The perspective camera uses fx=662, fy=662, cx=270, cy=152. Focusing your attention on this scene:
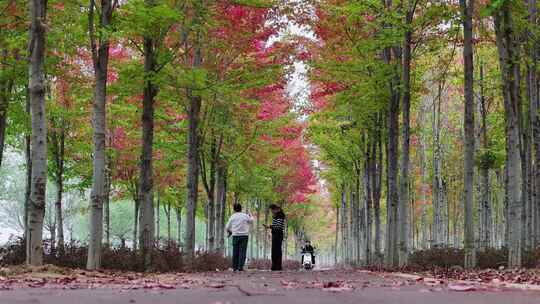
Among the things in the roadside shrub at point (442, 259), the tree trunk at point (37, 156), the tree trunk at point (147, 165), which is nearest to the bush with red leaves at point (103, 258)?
the tree trunk at point (147, 165)

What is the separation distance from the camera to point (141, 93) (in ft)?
59.1

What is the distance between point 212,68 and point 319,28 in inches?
136

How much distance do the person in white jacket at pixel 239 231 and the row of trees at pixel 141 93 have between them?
1.28 metres

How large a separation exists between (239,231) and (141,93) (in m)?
4.59

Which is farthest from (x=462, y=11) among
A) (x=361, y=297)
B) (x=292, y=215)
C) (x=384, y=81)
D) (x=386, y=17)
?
(x=292, y=215)

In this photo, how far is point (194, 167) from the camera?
18.3m

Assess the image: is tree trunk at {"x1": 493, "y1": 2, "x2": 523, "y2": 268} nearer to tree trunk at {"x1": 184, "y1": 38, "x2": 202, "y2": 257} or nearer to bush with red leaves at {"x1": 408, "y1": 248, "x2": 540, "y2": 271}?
bush with red leaves at {"x1": 408, "y1": 248, "x2": 540, "y2": 271}

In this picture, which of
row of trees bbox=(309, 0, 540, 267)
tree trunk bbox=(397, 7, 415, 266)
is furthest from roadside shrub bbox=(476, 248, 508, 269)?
tree trunk bbox=(397, 7, 415, 266)

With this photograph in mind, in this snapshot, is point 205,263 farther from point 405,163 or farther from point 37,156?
point 37,156

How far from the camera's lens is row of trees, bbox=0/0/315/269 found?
12734 mm

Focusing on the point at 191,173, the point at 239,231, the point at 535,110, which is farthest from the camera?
the point at 191,173

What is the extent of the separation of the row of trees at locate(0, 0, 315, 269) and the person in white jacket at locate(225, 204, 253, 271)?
1.28 metres

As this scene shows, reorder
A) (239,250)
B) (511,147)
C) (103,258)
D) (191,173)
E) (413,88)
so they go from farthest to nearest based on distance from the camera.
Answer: (413,88) → (191,173) → (239,250) → (103,258) → (511,147)

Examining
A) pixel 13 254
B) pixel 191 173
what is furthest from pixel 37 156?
pixel 191 173
